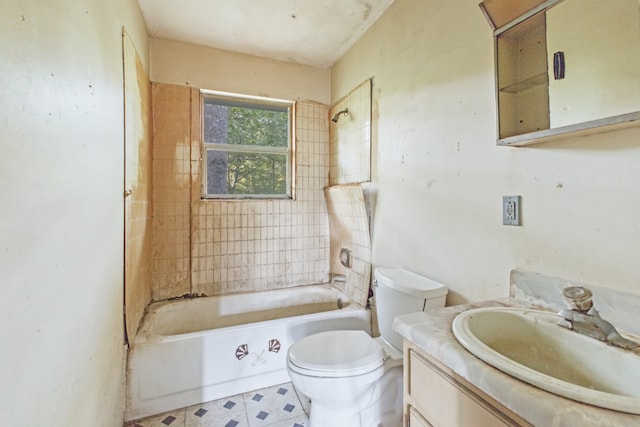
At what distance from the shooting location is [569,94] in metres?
0.93

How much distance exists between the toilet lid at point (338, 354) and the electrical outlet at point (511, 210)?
83 centimetres

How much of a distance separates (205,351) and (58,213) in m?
1.23

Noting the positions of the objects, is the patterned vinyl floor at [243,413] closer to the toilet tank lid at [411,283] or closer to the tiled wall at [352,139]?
the toilet tank lid at [411,283]

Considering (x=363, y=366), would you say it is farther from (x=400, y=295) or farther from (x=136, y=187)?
(x=136, y=187)

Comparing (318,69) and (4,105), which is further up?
(318,69)

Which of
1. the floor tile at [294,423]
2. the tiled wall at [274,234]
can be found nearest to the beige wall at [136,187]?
the tiled wall at [274,234]

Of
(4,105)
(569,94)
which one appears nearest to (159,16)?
(4,105)

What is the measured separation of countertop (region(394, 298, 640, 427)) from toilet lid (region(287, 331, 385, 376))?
0.46 m

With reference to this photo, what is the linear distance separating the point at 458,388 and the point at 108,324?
142 cm

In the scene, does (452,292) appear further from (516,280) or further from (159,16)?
(159,16)

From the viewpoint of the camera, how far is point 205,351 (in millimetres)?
1747

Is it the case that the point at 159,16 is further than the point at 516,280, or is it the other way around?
the point at 159,16

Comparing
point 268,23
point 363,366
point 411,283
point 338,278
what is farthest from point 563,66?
point 338,278

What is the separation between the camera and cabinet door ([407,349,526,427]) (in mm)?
659
